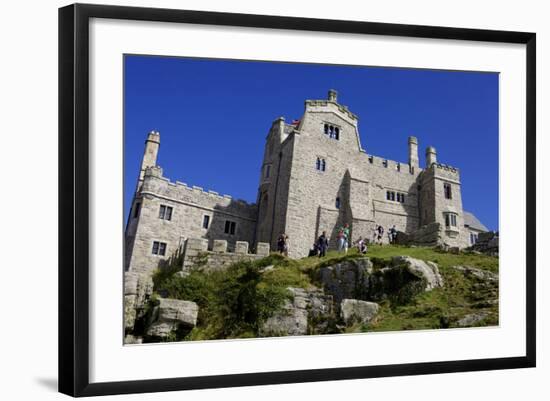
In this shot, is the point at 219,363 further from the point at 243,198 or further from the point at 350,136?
the point at 350,136

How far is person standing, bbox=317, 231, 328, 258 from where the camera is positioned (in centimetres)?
1189

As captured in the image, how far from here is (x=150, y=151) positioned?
10.3 meters

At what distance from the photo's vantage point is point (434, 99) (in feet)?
39.4

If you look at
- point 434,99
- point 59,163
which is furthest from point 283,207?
point 59,163

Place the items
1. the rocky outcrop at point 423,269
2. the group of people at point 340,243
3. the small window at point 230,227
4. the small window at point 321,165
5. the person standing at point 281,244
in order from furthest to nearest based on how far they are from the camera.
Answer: the small window at point 321,165 → the rocky outcrop at point 423,269 → the group of people at point 340,243 → the person standing at point 281,244 → the small window at point 230,227

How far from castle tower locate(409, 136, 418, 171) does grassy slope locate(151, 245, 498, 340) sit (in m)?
1.73

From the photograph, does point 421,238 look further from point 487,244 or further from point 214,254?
point 214,254

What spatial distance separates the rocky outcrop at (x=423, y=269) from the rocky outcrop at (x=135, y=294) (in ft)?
16.4

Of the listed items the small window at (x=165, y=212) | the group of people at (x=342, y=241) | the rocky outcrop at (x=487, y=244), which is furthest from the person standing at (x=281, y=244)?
the rocky outcrop at (x=487, y=244)

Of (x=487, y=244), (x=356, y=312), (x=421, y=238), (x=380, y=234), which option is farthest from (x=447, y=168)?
(x=356, y=312)

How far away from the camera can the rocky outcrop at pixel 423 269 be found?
475 inches

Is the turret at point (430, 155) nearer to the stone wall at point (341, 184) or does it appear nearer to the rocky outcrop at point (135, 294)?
the stone wall at point (341, 184)

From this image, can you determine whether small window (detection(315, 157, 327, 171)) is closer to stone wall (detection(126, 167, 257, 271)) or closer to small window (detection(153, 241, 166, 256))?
stone wall (detection(126, 167, 257, 271))

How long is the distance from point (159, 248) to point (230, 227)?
5.06ft
